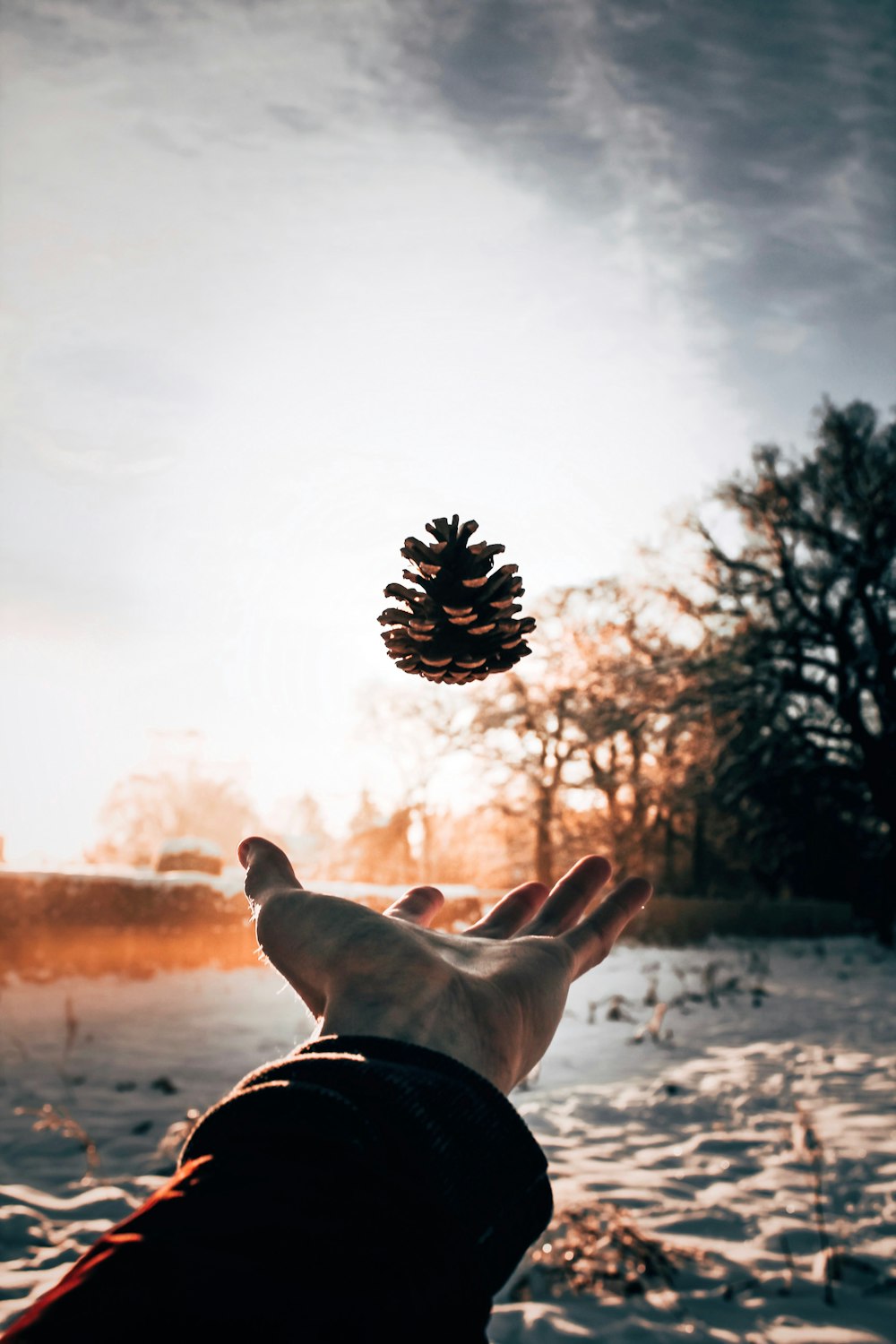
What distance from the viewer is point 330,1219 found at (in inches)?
32.7

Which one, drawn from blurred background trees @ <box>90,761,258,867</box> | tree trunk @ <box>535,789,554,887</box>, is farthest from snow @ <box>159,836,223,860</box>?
blurred background trees @ <box>90,761,258,867</box>

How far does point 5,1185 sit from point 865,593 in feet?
43.0

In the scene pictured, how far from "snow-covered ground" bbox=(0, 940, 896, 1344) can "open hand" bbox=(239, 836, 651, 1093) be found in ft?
7.55

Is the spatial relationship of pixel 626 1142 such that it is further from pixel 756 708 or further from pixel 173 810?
pixel 173 810

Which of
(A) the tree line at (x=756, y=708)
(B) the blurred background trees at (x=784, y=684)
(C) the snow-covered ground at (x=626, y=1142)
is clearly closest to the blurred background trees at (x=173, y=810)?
(A) the tree line at (x=756, y=708)

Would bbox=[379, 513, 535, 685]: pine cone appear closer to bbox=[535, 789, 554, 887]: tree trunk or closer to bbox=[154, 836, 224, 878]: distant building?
bbox=[154, 836, 224, 878]: distant building

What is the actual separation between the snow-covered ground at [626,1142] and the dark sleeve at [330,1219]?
8.51 feet

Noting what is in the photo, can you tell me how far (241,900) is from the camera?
10508 millimetres

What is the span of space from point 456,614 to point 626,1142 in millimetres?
5093

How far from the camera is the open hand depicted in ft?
4.22

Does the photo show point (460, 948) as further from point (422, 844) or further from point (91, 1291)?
point (422, 844)

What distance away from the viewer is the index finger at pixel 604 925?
5.42 feet

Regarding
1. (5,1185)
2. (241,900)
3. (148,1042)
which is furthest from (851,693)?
(5,1185)

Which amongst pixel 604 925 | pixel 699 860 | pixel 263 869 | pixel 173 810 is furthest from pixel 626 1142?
pixel 173 810
